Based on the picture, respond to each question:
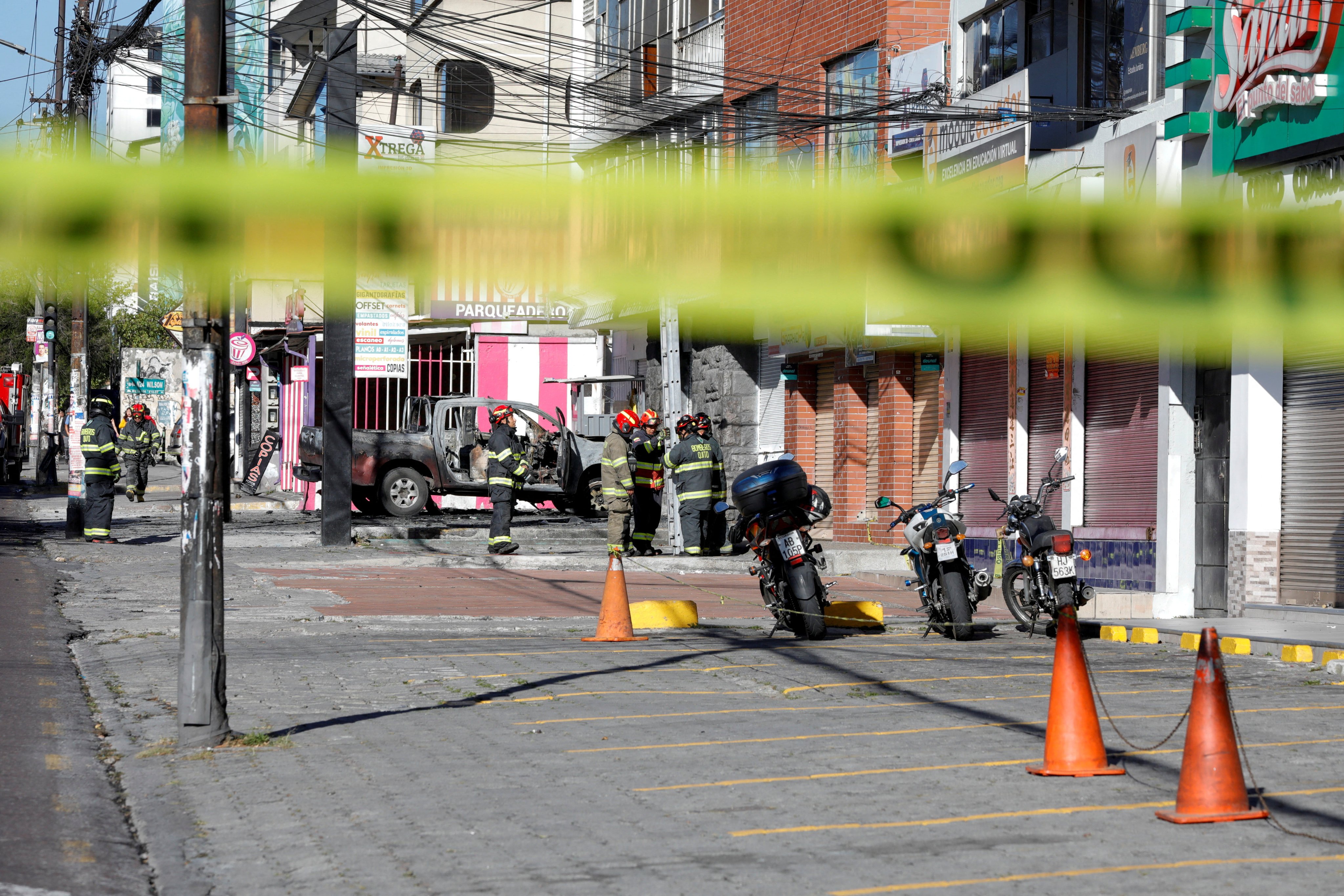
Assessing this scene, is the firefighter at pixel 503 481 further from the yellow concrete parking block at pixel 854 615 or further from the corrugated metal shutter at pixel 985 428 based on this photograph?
the yellow concrete parking block at pixel 854 615

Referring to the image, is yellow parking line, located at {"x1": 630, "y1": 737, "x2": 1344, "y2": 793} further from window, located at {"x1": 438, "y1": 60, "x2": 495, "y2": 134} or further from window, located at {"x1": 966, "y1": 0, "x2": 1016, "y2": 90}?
window, located at {"x1": 438, "y1": 60, "x2": 495, "y2": 134}

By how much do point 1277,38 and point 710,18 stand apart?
15993 mm

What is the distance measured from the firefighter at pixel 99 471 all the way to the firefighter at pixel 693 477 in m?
7.71

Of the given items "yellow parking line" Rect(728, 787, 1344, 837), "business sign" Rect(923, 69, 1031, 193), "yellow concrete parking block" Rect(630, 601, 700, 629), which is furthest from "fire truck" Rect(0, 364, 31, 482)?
"yellow parking line" Rect(728, 787, 1344, 837)

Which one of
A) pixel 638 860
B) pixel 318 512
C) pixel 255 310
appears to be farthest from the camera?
pixel 255 310

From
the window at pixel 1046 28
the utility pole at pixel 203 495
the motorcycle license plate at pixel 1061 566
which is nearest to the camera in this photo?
the utility pole at pixel 203 495

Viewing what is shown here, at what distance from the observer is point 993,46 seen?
2014cm

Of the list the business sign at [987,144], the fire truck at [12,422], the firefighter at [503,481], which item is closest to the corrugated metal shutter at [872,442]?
the business sign at [987,144]

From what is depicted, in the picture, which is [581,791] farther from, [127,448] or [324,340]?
[127,448]

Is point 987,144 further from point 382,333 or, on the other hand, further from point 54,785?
point 54,785

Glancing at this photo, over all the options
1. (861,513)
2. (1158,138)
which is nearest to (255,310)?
(861,513)

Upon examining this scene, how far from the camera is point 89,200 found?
620 cm

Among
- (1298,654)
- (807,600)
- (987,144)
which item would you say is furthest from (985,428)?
(1298,654)

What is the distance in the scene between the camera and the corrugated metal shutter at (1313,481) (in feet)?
45.8
